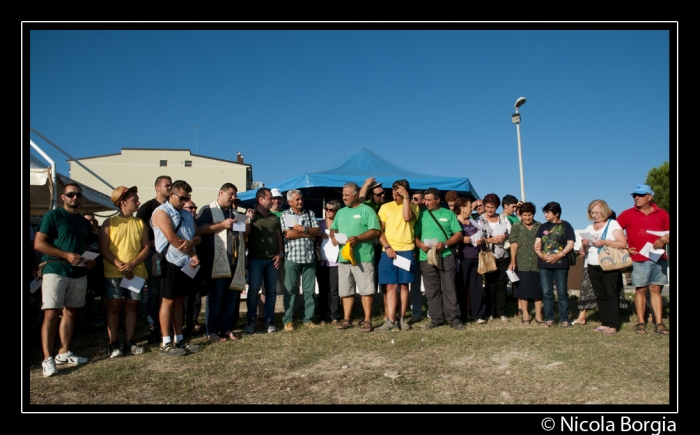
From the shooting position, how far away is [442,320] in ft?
20.2

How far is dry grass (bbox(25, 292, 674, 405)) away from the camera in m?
3.54

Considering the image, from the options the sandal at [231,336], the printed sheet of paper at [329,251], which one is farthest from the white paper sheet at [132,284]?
the printed sheet of paper at [329,251]

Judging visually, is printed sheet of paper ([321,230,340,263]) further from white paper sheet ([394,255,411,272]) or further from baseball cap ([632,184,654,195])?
baseball cap ([632,184,654,195])

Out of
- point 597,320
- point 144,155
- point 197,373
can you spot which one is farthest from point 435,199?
point 144,155

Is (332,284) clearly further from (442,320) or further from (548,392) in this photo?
(548,392)

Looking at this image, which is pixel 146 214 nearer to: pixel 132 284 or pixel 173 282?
pixel 132 284

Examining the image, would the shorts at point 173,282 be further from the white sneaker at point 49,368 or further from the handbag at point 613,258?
the handbag at point 613,258

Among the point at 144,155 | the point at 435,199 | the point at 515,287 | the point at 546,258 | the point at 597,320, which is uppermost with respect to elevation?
the point at 144,155

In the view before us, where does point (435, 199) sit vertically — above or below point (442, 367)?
above

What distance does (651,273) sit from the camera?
5559 millimetres

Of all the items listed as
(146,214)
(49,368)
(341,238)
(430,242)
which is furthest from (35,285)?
(430,242)

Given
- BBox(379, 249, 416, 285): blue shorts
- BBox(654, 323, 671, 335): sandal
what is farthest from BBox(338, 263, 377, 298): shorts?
BBox(654, 323, 671, 335): sandal

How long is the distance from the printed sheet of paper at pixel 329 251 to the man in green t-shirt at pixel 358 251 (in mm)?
470
